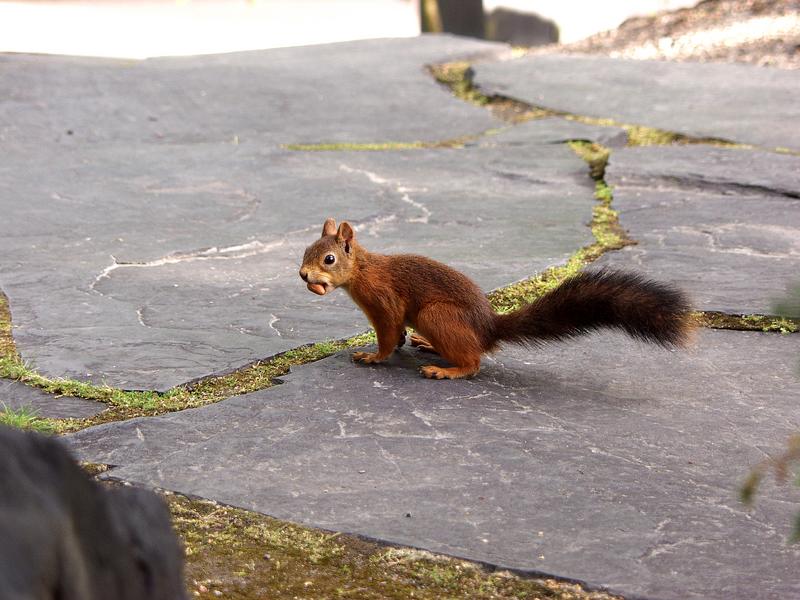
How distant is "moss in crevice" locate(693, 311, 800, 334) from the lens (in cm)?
358

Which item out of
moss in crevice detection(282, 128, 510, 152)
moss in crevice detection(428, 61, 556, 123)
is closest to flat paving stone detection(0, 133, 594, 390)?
moss in crevice detection(282, 128, 510, 152)

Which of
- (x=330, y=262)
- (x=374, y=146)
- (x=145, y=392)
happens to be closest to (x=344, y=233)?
(x=330, y=262)

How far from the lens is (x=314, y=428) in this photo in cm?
280

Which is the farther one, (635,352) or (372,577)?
(635,352)

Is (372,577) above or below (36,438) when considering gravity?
below

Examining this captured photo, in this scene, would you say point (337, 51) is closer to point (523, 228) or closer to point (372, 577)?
point (523, 228)

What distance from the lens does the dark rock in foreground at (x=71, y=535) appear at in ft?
3.57

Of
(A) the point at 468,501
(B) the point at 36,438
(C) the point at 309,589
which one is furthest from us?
(A) the point at 468,501

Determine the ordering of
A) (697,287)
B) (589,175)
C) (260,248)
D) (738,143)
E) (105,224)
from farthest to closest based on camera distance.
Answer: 1. (738,143)
2. (589,175)
3. (105,224)
4. (260,248)
5. (697,287)

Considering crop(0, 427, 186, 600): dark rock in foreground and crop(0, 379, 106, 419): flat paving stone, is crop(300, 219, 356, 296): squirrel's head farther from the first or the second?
crop(0, 427, 186, 600): dark rock in foreground

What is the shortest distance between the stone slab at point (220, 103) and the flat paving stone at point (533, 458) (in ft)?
11.3

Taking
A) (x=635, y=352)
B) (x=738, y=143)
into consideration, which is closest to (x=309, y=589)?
(x=635, y=352)

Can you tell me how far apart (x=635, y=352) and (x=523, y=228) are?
141 cm

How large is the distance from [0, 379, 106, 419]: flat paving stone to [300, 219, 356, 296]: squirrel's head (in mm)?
716
